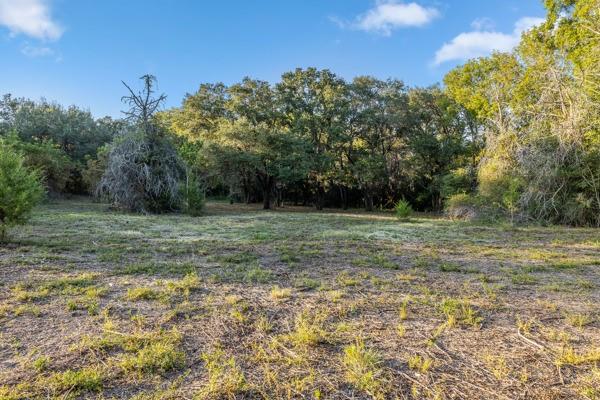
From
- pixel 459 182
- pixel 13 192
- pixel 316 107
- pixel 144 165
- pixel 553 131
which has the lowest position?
pixel 13 192

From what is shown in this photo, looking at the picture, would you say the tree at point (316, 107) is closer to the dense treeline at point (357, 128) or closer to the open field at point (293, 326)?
the dense treeline at point (357, 128)

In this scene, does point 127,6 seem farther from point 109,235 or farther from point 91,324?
point 91,324

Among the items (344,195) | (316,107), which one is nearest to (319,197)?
(344,195)

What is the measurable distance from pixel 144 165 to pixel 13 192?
7542mm

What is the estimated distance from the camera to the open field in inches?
73.7

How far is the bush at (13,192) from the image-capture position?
5441mm

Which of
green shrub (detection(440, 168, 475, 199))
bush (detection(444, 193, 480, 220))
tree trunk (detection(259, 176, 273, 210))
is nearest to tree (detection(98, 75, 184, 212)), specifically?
tree trunk (detection(259, 176, 273, 210))

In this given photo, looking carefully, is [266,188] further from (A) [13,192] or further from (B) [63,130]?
(A) [13,192]

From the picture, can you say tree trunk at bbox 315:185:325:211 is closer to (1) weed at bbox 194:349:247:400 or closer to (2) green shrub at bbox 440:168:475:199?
(2) green shrub at bbox 440:168:475:199

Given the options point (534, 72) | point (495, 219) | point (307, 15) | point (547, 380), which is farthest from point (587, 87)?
point (547, 380)

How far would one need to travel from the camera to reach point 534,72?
12781 mm

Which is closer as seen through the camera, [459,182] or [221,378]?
[221,378]

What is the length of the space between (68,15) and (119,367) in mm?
9947

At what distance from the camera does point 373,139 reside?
21.2m
